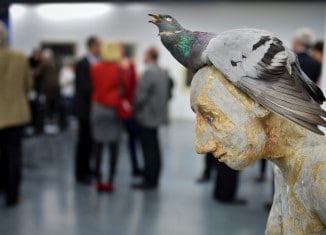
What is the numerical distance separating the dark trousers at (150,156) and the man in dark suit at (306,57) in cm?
A: 188

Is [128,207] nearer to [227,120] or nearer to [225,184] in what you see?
[225,184]

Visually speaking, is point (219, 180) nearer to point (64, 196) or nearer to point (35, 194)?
point (64, 196)

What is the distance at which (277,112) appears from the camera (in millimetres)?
1046

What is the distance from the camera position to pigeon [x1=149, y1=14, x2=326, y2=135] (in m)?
1.05

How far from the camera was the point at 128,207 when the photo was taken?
4742 millimetres

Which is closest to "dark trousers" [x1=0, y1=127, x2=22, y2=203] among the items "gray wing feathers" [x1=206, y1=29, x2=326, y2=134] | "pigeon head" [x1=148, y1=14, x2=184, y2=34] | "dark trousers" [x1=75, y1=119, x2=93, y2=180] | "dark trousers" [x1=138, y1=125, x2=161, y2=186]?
"dark trousers" [x1=75, y1=119, x2=93, y2=180]

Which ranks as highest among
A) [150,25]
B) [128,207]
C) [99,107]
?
[99,107]

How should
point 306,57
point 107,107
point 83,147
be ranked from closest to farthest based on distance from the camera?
point 306,57, point 107,107, point 83,147

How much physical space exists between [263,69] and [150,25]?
10737 mm

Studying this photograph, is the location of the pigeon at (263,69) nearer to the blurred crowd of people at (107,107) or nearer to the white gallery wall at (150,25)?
the blurred crowd of people at (107,107)

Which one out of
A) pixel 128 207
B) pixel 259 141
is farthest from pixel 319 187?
pixel 128 207

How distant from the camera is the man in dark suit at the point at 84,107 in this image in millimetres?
5324

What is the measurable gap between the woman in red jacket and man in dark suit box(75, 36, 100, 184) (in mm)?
211

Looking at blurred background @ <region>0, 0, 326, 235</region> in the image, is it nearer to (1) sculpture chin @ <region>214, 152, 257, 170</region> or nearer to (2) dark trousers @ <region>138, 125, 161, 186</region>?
(2) dark trousers @ <region>138, 125, 161, 186</region>
